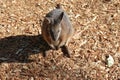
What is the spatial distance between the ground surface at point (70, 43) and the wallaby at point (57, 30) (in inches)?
8.1

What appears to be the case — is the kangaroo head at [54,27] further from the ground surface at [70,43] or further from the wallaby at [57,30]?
the ground surface at [70,43]

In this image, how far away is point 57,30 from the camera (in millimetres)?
5781

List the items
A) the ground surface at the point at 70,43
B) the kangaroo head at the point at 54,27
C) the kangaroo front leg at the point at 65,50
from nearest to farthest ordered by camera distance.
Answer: the kangaroo head at the point at 54,27, the ground surface at the point at 70,43, the kangaroo front leg at the point at 65,50

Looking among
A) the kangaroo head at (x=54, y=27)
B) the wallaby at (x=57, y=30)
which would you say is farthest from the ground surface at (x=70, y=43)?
the kangaroo head at (x=54, y=27)

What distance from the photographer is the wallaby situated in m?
5.75

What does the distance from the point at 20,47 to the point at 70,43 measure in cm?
94

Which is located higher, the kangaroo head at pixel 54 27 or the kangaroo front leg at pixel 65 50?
the kangaroo head at pixel 54 27

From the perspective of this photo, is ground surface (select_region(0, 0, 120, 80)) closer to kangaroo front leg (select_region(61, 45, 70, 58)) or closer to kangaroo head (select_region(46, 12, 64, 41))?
kangaroo front leg (select_region(61, 45, 70, 58))

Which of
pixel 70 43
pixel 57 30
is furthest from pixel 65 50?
pixel 57 30

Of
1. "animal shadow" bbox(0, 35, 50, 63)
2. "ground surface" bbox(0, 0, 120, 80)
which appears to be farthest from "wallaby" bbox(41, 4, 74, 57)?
"animal shadow" bbox(0, 35, 50, 63)

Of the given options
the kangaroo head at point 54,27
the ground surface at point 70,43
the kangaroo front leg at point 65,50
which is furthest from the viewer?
the kangaroo front leg at point 65,50

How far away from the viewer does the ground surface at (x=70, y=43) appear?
5984 millimetres

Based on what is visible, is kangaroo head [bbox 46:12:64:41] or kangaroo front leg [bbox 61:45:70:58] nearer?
kangaroo head [bbox 46:12:64:41]

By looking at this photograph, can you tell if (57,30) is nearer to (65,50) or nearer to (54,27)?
(54,27)
